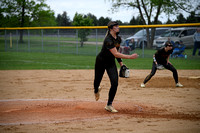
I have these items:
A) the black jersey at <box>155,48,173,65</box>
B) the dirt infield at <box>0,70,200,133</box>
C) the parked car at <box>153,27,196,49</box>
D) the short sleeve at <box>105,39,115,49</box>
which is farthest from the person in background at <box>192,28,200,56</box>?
the short sleeve at <box>105,39,115,49</box>

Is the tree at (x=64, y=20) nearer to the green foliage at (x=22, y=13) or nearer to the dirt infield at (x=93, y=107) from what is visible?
the green foliage at (x=22, y=13)

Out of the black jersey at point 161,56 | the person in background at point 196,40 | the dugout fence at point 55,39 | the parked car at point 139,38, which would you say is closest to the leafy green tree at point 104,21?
the dugout fence at point 55,39

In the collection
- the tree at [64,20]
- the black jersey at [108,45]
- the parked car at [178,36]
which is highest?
the tree at [64,20]

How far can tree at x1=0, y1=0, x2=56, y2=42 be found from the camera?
45.4 m

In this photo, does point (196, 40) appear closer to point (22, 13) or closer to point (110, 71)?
point (110, 71)

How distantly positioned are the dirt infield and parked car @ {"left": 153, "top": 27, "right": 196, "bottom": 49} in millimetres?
9334

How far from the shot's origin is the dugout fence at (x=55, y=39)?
25.6 meters

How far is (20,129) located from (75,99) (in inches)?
127

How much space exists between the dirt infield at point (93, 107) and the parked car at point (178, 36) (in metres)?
9.33

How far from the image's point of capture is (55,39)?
97.1 ft

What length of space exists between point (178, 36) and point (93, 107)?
17037 millimetres

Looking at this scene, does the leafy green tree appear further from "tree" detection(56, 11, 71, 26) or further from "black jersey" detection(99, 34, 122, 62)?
"black jersey" detection(99, 34, 122, 62)

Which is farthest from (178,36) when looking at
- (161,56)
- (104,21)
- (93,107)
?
(104,21)

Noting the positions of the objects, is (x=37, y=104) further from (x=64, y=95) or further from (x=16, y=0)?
(x=16, y=0)
